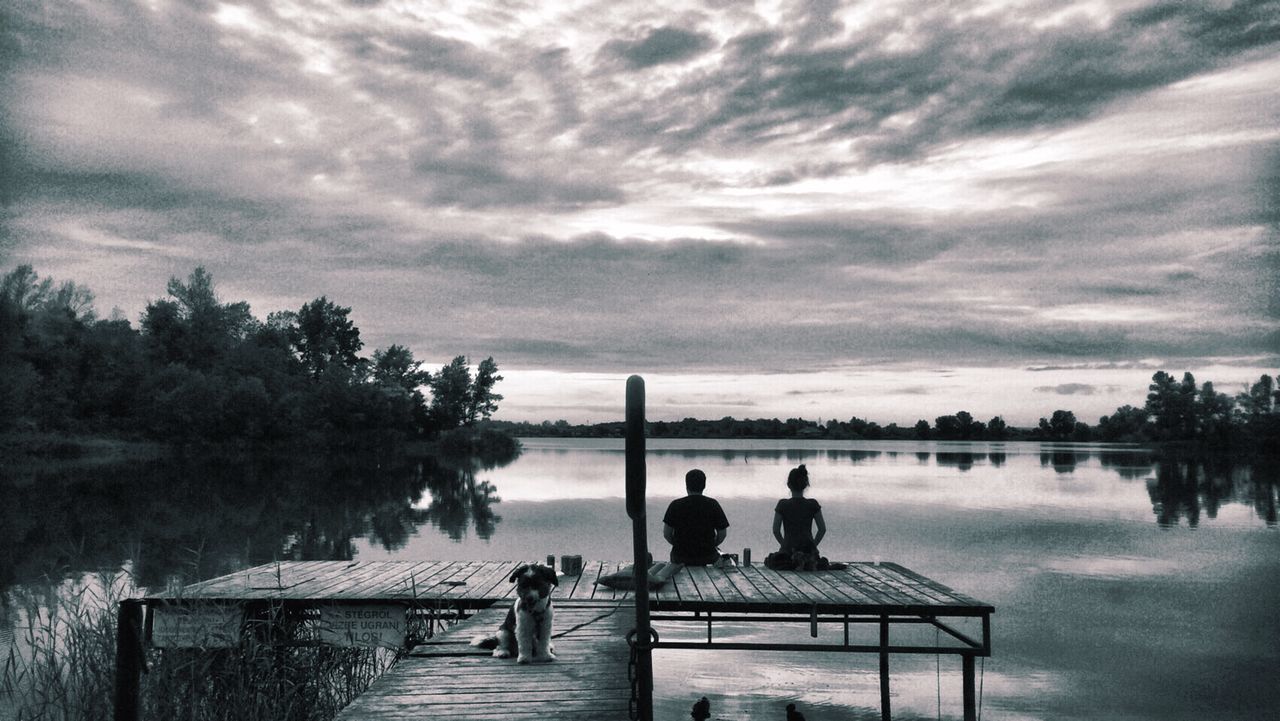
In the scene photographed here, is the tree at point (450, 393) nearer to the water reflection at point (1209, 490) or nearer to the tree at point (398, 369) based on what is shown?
the tree at point (398, 369)

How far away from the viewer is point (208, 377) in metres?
76.7

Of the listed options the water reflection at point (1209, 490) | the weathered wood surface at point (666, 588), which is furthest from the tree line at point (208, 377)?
the water reflection at point (1209, 490)

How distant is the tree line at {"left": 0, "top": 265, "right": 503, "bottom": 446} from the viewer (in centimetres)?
6538

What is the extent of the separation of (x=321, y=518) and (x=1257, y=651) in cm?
3742

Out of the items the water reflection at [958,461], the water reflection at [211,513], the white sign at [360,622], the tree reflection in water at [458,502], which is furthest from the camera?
the water reflection at [958,461]

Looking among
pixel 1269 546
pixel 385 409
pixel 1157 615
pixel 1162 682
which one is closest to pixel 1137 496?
pixel 1269 546

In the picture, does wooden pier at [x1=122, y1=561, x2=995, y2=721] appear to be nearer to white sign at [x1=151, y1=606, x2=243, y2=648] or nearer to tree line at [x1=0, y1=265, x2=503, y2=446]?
white sign at [x1=151, y1=606, x2=243, y2=648]

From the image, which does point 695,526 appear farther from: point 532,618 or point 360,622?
point 532,618

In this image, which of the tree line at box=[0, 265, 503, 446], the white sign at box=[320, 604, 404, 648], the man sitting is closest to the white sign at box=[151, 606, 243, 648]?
the white sign at box=[320, 604, 404, 648]

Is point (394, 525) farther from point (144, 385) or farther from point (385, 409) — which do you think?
point (385, 409)

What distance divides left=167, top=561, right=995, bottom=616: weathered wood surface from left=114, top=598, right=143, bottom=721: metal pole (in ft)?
17.4

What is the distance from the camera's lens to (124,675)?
15.9ft

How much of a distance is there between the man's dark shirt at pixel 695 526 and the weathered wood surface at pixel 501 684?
320cm

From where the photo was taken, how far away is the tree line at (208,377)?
65.4 meters
